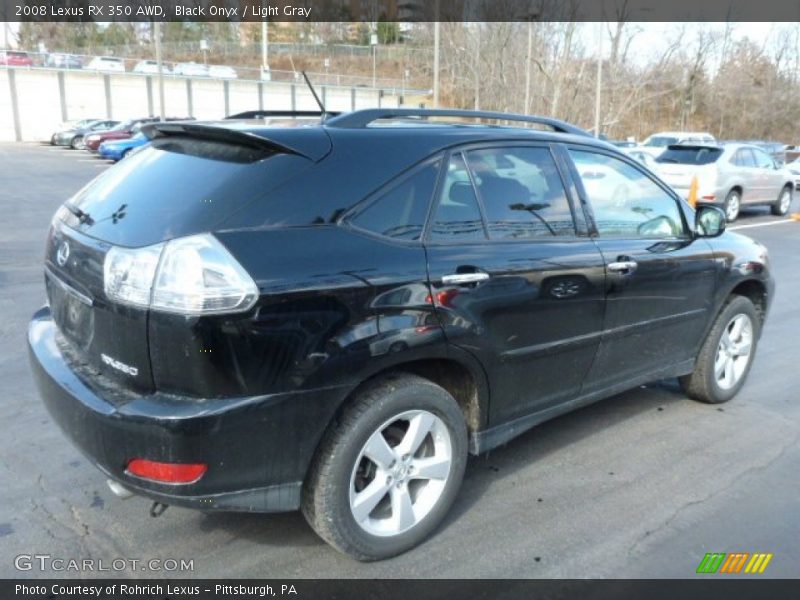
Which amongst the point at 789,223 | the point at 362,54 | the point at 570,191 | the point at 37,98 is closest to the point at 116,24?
the point at 362,54

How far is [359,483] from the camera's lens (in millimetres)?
2924

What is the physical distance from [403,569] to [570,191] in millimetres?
2076

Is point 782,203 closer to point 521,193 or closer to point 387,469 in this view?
point 521,193

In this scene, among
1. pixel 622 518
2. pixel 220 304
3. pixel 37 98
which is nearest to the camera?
pixel 220 304

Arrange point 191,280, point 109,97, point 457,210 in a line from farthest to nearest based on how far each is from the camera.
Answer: point 109,97, point 457,210, point 191,280

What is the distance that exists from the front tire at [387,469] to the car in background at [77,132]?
3717cm

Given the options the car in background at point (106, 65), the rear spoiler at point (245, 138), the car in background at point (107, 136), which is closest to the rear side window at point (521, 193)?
the rear spoiler at point (245, 138)

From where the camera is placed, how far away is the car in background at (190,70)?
5335 centimetres

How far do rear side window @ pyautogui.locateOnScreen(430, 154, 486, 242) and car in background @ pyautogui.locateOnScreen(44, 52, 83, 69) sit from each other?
169ft

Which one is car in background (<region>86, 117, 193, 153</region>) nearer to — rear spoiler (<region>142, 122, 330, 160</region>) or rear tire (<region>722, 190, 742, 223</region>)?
rear tire (<region>722, 190, 742, 223</region>)

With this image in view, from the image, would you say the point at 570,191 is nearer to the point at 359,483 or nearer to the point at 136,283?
the point at 359,483

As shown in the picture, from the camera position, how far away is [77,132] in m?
37.2
